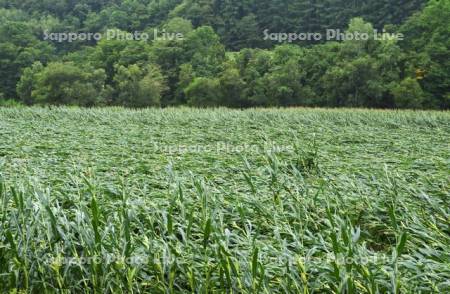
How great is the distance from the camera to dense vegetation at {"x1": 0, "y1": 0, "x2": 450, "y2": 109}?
3859 cm

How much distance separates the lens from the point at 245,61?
152 ft

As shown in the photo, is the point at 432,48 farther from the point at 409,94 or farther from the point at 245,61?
the point at 245,61

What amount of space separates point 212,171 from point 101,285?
340 cm

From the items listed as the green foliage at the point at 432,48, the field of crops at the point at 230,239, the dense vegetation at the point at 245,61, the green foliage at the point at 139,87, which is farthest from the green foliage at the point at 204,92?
the field of crops at the point at 230,239

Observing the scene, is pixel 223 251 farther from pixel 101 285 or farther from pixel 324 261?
pixel 101 285

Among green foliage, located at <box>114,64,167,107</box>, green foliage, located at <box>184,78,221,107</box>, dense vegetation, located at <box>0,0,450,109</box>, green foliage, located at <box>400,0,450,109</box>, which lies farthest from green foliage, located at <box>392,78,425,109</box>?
green foliage, located at <box>114,64,167,107</box>

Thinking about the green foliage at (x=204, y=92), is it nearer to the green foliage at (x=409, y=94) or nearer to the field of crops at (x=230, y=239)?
the green foliage at (x=409, y=94)

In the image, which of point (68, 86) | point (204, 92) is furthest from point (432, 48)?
point (68, 86)

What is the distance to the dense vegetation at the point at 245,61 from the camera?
3859 cm

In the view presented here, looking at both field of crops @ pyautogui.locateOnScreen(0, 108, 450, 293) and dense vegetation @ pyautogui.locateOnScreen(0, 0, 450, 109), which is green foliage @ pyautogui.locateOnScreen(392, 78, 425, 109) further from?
field of crops @ pyautogui.locateOnScreen(0, 108, 450, 293)

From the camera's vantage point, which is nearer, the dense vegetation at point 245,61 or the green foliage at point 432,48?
the green foliage at point 432,48

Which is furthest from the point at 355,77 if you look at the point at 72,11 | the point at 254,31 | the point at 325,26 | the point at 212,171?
the point at 72,11

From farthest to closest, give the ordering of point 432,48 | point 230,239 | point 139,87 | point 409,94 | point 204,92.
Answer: point 204,92
point 139,87
point 432,48
point 409,94
point 230,239

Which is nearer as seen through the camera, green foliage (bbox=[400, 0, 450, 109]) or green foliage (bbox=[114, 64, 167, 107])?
green foliage (bbox=[400, 0, 450, 109])
